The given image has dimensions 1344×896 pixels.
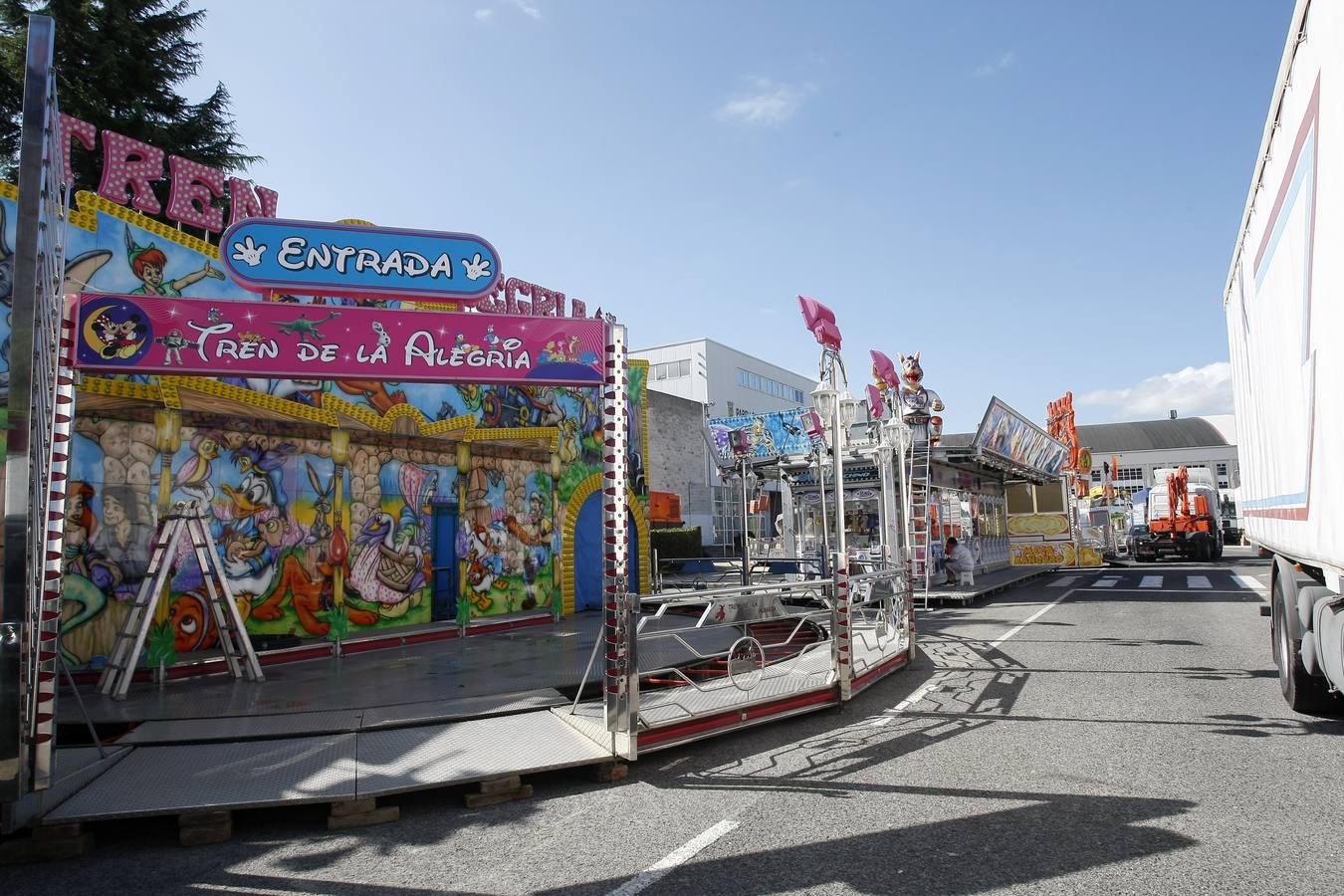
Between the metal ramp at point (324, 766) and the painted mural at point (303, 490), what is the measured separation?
3.62 metres

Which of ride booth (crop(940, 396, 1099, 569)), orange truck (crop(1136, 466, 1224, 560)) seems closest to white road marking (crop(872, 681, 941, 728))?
ride booth (crop(940, 396, 1099, 569))

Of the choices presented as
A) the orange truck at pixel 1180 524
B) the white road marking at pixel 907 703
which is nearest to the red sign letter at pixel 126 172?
the white road marking at pixel 907 703

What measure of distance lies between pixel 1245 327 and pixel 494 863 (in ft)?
28.7

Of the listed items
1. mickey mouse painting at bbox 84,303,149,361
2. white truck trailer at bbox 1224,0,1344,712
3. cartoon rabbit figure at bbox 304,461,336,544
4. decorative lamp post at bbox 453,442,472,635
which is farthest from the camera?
decorative lamp post at bbox 453,442,472,635

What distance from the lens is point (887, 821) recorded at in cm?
495

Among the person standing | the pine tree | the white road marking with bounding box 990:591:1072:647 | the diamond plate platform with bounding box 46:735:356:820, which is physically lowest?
the white road marking with bounding box 990:591:1072:647

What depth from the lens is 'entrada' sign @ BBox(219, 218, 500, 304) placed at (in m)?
6.91

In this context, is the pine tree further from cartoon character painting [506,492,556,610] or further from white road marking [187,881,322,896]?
white road marking [187,881,322,896]

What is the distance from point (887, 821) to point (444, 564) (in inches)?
356

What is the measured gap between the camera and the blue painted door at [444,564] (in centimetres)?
1242

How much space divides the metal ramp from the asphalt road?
0.21 metres

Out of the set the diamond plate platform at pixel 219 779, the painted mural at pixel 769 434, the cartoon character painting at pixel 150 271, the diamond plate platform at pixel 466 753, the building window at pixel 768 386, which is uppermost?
the building window at pixel 768 386

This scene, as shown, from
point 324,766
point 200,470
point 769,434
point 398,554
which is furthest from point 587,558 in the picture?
point 769,434

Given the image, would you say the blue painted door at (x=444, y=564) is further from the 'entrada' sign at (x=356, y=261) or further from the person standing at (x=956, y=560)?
the person standing at (x=956, y=560)
